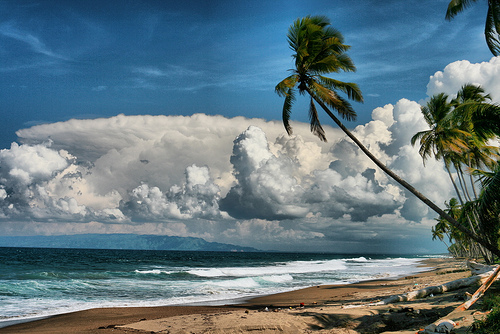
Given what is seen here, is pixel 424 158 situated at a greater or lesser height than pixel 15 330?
greater

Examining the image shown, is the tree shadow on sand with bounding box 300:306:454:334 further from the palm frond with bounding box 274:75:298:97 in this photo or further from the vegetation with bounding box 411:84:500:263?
the palm frond with bounding box 274:75:298:97

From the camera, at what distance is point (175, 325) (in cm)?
862

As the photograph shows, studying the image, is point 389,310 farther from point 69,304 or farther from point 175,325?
point 69,304

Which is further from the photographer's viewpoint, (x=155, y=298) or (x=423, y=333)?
(x=155, y=298)

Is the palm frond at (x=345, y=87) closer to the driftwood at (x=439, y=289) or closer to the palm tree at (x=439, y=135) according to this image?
the palm tree at (x=439, y=135)

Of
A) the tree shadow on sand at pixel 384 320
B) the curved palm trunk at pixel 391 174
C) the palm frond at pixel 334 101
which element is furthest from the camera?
the palm frond at pixel 334 101

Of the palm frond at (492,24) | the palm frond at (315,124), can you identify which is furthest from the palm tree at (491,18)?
the palm frond at (315,124)

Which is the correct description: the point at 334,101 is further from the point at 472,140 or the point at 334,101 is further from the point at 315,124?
the point at 472,140

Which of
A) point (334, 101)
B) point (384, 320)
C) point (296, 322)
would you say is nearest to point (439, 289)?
point (384, 320)

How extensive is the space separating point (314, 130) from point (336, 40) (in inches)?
124

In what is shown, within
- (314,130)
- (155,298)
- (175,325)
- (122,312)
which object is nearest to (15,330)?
(122,312)

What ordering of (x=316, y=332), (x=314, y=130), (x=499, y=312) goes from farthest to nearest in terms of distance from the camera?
(x=314, y=130)
(x=316, y=332)
(x=499, y=312)

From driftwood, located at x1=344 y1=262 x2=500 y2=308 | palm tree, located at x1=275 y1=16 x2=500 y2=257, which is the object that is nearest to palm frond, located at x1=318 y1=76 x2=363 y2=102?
palm tree, located at x1=275 y1=16 x2=500 y2=257

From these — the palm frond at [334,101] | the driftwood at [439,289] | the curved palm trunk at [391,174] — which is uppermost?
the palm frond at [334,101]
